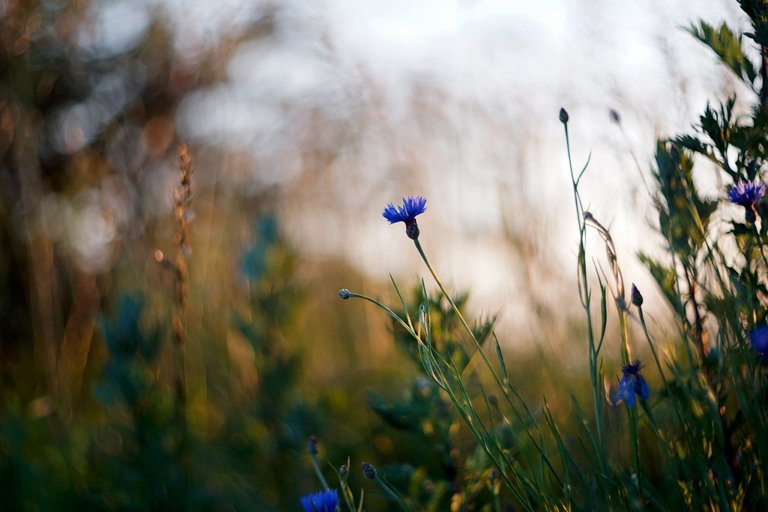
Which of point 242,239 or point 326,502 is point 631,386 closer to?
point 326,502

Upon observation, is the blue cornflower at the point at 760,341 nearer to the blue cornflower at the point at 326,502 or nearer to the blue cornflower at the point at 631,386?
the blue cornflower at the point at 631,386

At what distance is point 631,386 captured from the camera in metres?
0.82

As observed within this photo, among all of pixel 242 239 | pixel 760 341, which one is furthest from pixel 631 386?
pixel 242 239

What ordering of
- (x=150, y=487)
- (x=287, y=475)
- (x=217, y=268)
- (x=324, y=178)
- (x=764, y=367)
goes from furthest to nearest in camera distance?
1. (x=324, y=178)
2. (x=217, y=268)
3. (x=287, y=475)
4. (x=150, y=487)
5. (x=764, y=367)

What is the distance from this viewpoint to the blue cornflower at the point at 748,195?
0.84 meters

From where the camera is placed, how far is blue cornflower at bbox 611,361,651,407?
31.2 inches

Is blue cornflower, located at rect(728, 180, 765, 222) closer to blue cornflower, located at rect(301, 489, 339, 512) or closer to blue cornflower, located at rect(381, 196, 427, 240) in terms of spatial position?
blue cornflower, located at rect(381, 196, 427, 240)

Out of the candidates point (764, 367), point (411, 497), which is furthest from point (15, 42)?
point (764, 367)

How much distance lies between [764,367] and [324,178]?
2075 millimetres

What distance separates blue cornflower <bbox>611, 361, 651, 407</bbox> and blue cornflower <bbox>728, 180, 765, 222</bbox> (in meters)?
0.23

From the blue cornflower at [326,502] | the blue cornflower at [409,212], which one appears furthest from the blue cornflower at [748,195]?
the blue cornflower at [326,502]

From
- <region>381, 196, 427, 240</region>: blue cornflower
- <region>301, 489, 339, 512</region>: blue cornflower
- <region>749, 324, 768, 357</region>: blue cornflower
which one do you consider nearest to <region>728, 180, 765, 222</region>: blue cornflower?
<region>749, 324, 768, 357</region>: blue cornflower

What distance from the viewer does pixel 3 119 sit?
2521mm

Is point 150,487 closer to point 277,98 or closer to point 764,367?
point 764,367
